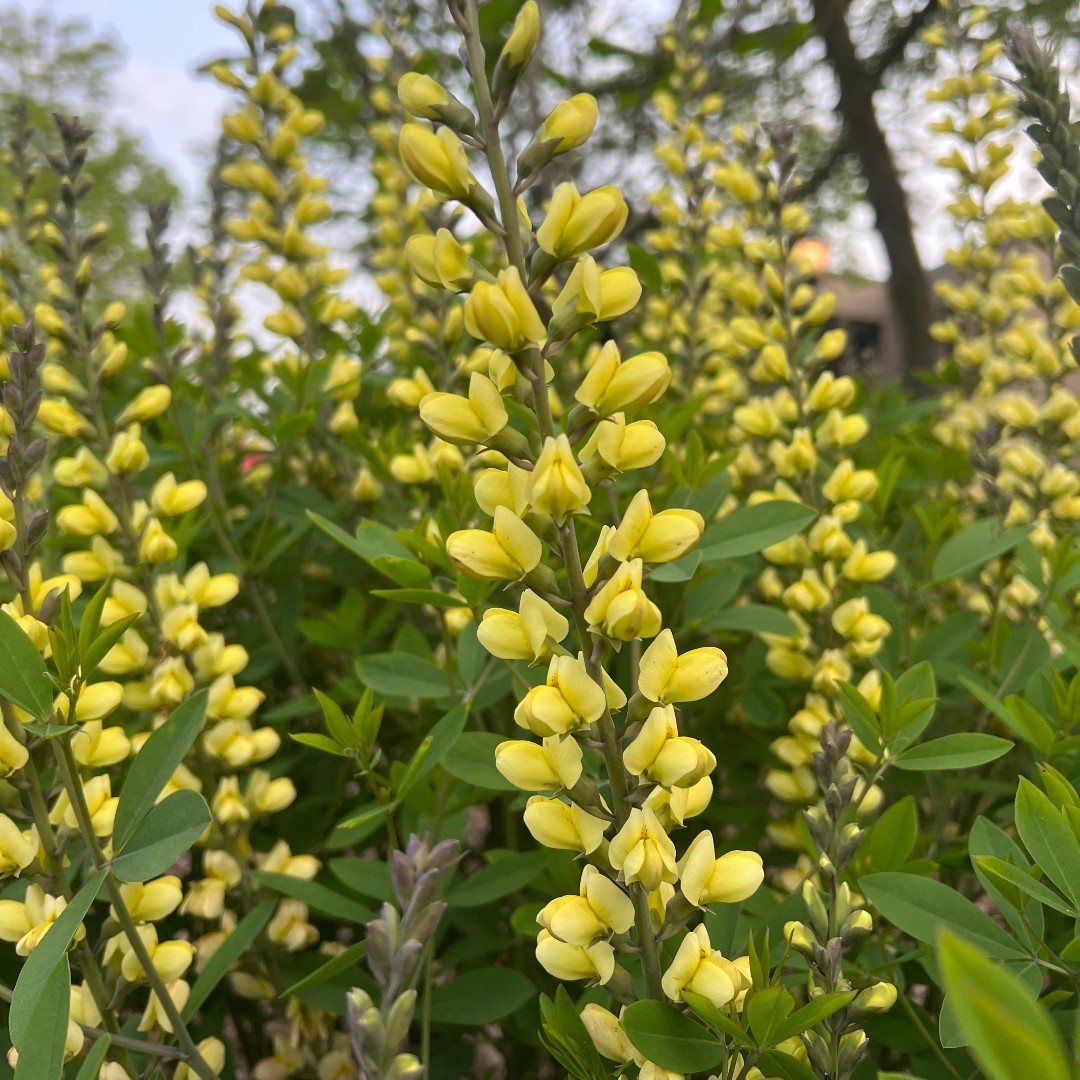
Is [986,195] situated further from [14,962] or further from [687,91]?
[14,962]

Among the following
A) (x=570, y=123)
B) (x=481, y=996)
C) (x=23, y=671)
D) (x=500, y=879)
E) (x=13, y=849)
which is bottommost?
(x=481, y=996)

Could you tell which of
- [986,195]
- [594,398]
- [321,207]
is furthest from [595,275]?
[986,195]

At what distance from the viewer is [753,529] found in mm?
1011

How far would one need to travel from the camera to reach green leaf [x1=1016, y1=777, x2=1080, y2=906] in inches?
24.7

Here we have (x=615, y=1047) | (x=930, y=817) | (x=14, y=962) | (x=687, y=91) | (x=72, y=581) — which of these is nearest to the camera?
(x=615, y=1047)

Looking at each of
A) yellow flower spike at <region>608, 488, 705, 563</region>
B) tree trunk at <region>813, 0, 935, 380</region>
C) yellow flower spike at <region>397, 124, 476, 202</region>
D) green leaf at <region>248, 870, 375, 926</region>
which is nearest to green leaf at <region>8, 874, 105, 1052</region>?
green leaf at <region>248, 870, 375, 926</region>

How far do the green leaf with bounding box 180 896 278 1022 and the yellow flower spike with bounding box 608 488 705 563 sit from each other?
53cm

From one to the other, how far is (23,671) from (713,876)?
515 millimetres

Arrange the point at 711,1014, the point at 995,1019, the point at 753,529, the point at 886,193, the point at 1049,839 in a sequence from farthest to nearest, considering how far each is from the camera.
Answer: the point at 886,193
the point at 753,529
the point at 1049,839
the point at 711,1014
the point at 995,1019

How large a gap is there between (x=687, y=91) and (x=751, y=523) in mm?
1616

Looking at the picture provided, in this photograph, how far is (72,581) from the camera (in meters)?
0.82

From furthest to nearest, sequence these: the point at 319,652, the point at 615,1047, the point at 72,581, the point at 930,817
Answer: the point at 319,652, the point at 930,817, the point at 72,581, the point at 615,1047

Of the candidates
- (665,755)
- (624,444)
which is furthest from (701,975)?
(624,444)

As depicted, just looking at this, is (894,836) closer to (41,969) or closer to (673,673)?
(673,673)
